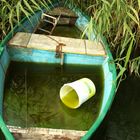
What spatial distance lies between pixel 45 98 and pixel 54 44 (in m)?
0.73

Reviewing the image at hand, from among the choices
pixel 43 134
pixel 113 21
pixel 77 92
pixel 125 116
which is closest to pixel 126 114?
pixel 125 116

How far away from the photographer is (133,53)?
13.8 ft

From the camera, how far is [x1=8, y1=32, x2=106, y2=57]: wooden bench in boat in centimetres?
368

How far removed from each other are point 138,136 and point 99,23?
1255 millimetres

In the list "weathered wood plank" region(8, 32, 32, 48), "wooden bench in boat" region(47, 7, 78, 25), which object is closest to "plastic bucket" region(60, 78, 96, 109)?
"weathered wood plank" region(8, 32, 32, 48)

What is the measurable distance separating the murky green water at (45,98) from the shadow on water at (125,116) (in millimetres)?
225

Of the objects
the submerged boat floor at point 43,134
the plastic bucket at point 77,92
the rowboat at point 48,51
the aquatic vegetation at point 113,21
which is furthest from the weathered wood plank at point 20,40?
the submerged boat floor at point 43,134

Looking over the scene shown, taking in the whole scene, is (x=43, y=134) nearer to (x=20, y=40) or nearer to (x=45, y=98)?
(x=45, y=98)

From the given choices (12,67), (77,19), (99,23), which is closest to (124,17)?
(99,23)

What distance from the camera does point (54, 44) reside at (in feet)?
12.4

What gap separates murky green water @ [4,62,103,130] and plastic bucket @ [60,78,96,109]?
6 centimetres

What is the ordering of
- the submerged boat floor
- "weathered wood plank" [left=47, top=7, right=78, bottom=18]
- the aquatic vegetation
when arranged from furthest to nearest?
"weathered wood plank" [left=47, top=7, right=78, bottom=18] → the aquatic vegetation → the submerged boat floor

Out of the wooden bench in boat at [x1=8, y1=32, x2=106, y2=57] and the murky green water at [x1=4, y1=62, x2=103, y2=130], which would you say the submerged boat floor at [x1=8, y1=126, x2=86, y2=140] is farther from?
the wooden bench in boat at [x1=8, y1=32, x2=106, y2=57]

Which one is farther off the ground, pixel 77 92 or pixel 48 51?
pixel 48 51
